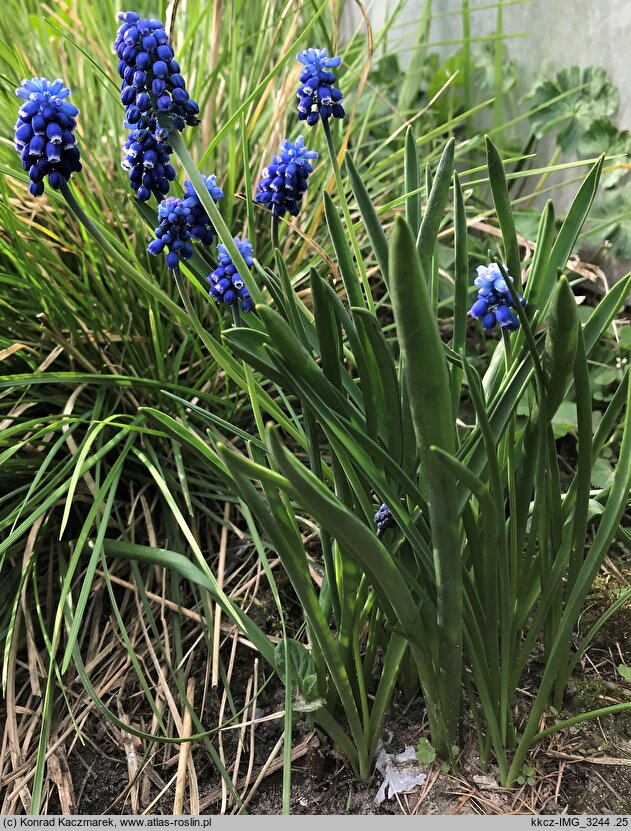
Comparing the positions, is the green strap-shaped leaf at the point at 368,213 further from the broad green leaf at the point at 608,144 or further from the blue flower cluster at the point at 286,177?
the broad green leaf at the point at 608,144

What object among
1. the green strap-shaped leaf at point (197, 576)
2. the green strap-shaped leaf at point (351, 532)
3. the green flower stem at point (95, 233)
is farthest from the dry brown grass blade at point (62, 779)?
the green flower stem at point (95, 233)

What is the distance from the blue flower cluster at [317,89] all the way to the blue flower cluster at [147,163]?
230mm

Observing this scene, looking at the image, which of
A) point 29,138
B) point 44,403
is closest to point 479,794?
point 29,138

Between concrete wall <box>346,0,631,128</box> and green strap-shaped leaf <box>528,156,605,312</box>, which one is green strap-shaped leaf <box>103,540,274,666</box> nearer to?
green strap-shaped leaf <box>528,156,605,312</box>

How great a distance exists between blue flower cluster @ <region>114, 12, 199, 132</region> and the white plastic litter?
1.08 m

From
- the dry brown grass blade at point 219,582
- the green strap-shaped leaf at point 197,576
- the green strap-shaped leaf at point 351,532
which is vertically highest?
the green strap-shaped leaf at point 351,532

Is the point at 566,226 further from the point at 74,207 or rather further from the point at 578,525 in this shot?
the point at 74,207

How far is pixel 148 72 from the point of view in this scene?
96 cm

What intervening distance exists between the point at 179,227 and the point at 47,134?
8.1 inches

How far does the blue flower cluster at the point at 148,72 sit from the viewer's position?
95 centimetres

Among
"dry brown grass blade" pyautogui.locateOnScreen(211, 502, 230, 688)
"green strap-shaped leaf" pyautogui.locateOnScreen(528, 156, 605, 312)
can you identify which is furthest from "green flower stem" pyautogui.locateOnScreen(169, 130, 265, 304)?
"dry brown grass blade" pyautogui.locateOnScreen(211, 502, 230, 688)

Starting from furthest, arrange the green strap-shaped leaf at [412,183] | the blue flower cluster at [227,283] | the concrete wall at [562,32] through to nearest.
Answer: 1. the concrete wall at [562,32]
2. the green strap-shaped leaf at [412,183]
3. the blue flower cluster at [227,283]

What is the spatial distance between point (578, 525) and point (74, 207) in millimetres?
831

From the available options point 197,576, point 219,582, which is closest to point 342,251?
point 197,576
